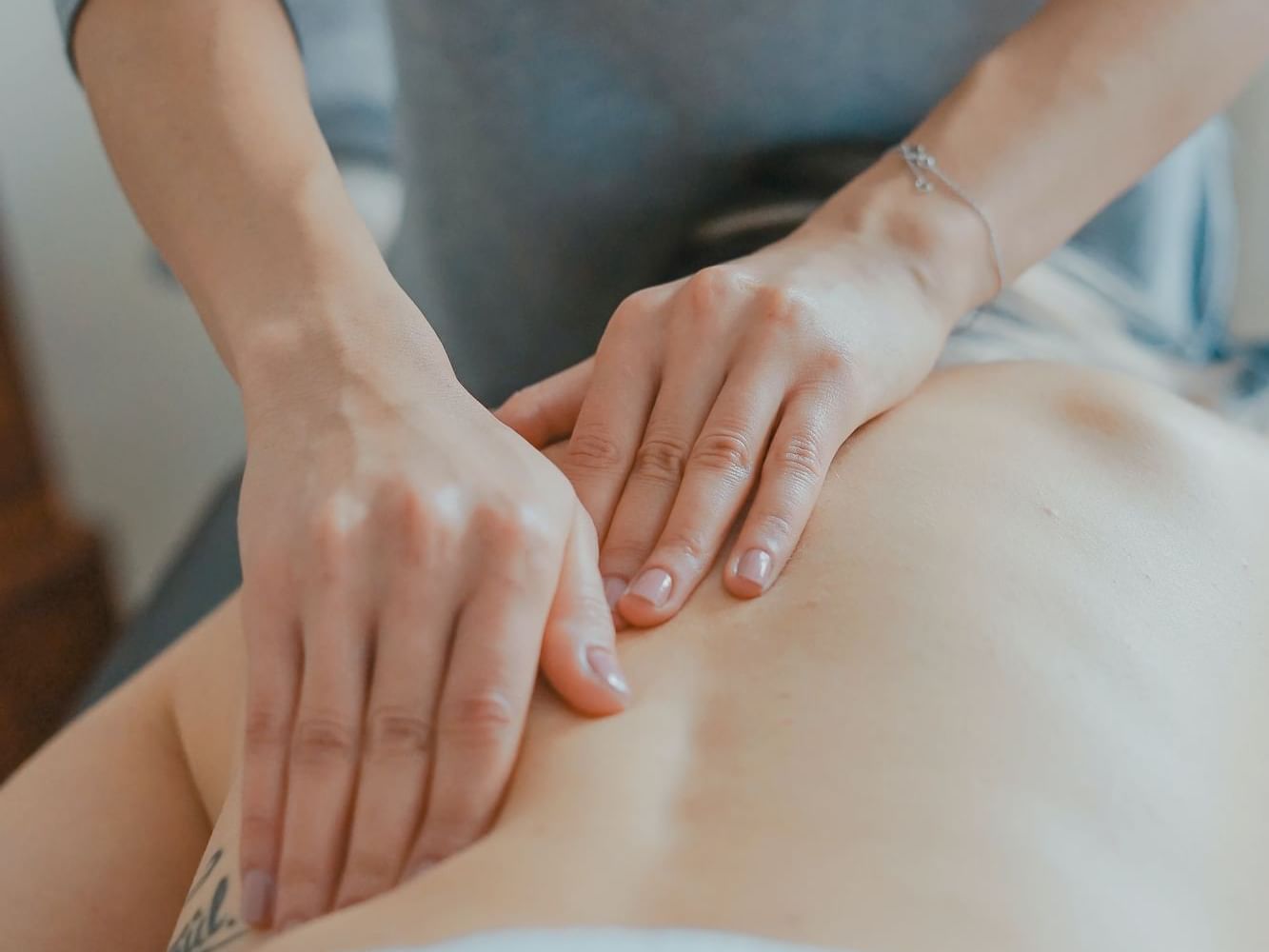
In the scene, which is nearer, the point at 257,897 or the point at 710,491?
the point at 257,897

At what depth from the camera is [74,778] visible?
0.78 metres

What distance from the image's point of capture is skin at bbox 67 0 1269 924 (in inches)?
21.9

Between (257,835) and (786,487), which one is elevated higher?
(786,487)

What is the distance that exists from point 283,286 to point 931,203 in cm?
48

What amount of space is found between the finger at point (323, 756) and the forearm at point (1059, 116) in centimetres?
52

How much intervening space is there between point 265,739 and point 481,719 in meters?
0.11

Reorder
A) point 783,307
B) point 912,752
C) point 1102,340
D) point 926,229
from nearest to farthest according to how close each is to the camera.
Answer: point 912,752 → point 783,307 → point 926,229 → point 1102,340

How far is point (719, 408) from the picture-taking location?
0.71 m

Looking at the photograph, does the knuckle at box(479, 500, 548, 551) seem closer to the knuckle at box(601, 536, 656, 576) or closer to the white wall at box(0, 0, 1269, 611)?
the knuckle at box(601, 536, 656, 576)

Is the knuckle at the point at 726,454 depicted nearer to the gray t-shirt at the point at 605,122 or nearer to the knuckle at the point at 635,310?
the knuckle at the point at 635,310

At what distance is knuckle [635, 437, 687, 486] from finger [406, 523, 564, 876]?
14 cm

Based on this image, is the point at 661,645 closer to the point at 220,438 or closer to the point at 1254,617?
the point at 1254,617

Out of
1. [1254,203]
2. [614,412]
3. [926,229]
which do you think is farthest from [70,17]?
[1254,203]

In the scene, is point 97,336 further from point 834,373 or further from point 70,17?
point 834,373
